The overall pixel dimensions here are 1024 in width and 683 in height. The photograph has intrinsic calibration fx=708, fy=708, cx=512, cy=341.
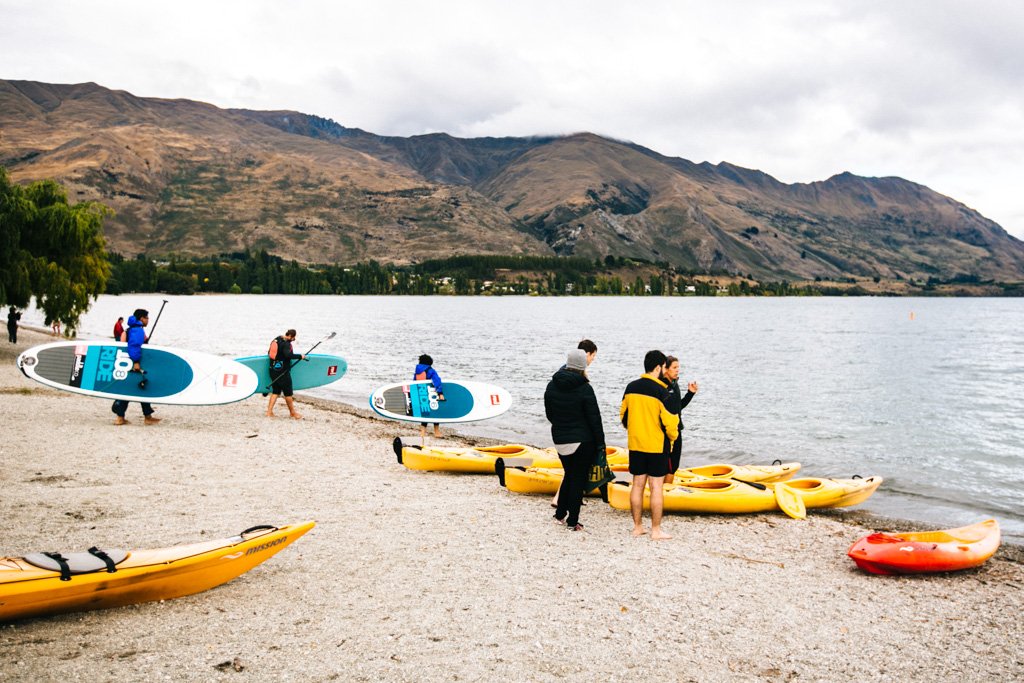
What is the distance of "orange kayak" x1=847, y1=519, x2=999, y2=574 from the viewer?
31.4 feet

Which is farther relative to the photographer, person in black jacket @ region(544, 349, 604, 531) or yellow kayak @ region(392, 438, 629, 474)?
yellow kayak @ region(392, 438, 629, 474)

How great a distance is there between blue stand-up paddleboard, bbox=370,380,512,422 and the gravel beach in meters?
4.76

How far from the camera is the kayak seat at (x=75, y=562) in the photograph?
642 cm

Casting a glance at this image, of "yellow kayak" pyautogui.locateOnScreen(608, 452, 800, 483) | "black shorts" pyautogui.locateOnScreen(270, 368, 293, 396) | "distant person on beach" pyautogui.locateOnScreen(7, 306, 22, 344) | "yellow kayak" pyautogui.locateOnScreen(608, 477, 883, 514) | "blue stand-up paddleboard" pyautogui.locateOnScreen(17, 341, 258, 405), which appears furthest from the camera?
"distant person on beach" pyautogui.locateOnScreen(7, 306, 22, 344)

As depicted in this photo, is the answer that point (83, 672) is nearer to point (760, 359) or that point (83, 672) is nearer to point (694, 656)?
point (694, 656)

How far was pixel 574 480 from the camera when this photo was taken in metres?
10.4

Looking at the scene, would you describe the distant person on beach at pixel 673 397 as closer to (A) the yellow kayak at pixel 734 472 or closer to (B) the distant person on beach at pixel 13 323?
(A) the yellow kayak at pixel 734 472

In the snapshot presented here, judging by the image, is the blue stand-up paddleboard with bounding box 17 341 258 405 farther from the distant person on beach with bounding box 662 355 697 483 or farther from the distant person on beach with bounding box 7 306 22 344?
the distant person on beach with bounding box 7 306 22 344

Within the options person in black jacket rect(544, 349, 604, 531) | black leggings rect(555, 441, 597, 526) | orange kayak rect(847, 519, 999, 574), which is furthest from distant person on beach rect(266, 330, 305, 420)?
orange kayak rect(847, 519, 999, 574)

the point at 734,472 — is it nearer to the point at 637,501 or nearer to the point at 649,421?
the point at 637,501

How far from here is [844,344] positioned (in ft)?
255

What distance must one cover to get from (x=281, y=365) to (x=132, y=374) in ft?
12.7

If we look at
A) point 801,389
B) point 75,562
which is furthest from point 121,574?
point 801,389

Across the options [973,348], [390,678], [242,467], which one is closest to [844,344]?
[973,348]
